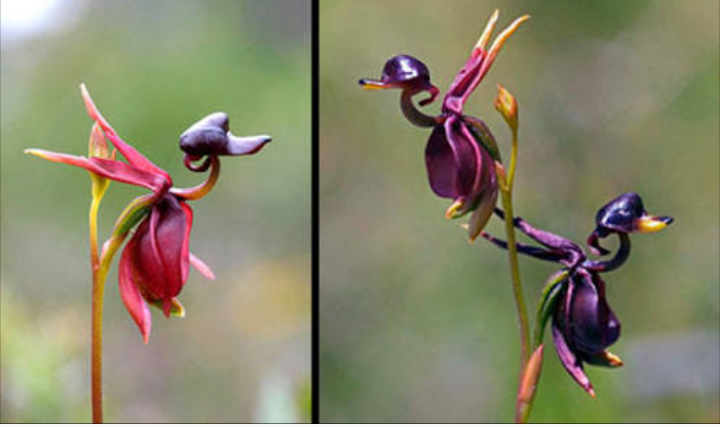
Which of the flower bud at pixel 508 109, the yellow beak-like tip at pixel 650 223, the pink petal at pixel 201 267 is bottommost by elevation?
the pink petal at pixel 201 267

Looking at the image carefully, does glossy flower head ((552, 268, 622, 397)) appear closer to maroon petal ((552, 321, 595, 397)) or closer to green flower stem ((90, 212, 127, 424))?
→ maroon petal ((552, 321, 595, 397))

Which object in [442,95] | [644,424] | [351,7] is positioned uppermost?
[351,7]

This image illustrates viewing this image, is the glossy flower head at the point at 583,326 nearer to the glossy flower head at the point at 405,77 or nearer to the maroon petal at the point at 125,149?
the glossy flower head at the point at 405,77

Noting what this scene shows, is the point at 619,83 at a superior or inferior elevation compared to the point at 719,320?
superior

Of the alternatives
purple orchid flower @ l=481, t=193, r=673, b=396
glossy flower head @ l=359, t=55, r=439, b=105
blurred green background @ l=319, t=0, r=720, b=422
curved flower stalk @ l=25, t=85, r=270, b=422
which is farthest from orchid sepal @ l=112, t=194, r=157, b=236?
purple orchid flower @ l=481, t=193, r=673, b=396

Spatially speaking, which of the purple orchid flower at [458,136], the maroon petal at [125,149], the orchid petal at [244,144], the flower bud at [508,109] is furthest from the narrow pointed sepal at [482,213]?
the maroon petal at [125,149]

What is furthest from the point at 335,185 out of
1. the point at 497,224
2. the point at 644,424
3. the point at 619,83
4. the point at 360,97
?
the point at 644,424

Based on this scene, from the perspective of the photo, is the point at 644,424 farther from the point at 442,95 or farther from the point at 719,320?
the point at 442,95
